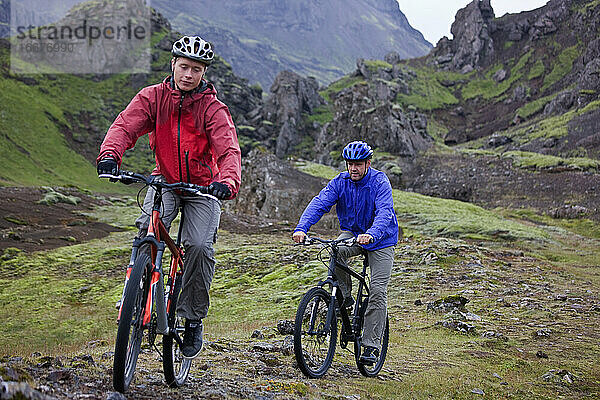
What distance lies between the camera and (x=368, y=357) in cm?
714

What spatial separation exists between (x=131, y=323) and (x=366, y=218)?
4031 millimetres

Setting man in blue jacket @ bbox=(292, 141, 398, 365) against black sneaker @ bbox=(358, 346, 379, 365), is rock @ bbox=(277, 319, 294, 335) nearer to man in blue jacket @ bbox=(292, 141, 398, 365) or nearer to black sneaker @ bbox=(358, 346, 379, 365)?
man in blue jacket @ bbox=(292, 141, 398, 365)

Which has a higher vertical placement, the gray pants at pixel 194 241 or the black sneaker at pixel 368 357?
the gray pants at pixel 194 241

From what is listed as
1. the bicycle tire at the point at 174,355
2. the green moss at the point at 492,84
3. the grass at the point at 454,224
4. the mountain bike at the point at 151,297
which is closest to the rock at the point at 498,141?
the green moss at the point at 492,84

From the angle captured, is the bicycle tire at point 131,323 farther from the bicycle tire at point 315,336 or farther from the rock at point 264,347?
the rock at point 264,347

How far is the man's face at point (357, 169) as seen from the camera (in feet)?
24.0

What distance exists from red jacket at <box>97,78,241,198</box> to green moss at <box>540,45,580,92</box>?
16359 centimetres

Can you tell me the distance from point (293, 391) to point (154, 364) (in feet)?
6.77

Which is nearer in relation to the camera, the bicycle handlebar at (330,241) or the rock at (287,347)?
the bicycle handlebar at (330,241)

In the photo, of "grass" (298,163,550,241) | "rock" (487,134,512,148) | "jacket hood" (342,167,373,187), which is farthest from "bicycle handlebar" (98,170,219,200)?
"rock" (487,134,512,148)

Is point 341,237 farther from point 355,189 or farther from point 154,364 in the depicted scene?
point 154,364

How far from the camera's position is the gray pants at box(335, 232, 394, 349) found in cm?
728

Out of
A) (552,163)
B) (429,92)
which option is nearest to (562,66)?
(429,92)

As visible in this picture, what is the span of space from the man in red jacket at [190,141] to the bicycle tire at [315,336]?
5.20 feet
